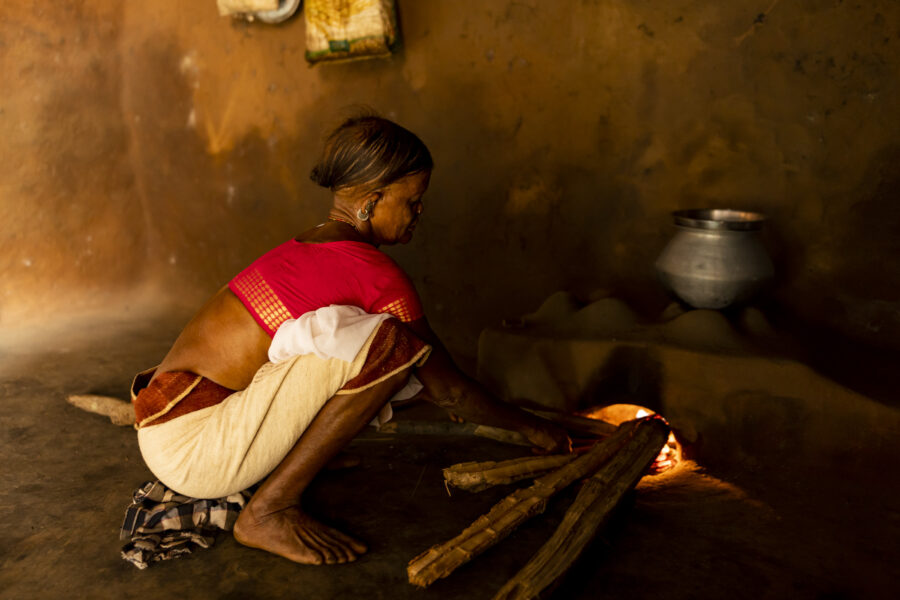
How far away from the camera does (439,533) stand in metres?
2.11

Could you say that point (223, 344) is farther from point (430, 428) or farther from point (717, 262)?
point (717, 262)

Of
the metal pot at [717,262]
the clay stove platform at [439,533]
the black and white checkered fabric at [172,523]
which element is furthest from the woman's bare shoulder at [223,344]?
the metal pot at [717,262]

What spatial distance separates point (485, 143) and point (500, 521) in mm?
2286

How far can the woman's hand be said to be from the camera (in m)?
2.35

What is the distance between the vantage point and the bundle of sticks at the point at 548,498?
5.83ft

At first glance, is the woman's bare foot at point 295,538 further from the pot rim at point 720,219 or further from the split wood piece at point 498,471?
the pot rim at point 720,219

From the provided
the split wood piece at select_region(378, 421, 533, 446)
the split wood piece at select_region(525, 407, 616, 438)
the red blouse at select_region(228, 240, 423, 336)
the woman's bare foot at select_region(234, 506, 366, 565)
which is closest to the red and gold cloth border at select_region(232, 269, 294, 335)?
the red blouse at select_region(228, 240, 423, 336)

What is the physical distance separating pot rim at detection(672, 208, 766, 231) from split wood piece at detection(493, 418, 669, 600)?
859 millimetres

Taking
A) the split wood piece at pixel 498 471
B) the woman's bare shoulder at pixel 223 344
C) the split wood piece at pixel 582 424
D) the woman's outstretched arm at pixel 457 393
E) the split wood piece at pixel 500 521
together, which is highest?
the woman's bare shoulder at pixel 223 344

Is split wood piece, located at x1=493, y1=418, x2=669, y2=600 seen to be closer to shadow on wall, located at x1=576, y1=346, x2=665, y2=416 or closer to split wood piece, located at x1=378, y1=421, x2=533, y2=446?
shadow on wall, located at x1=576, y1=346, x2=665, y2=416

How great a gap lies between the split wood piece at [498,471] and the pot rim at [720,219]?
1.16 metres

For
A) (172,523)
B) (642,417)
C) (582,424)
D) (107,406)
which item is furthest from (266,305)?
(107,406)

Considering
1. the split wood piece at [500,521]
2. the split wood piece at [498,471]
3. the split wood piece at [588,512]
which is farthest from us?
the split wood piece at [498,471]

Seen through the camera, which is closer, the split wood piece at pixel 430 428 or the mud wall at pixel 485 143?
the split wood piece at pixel 430 428
